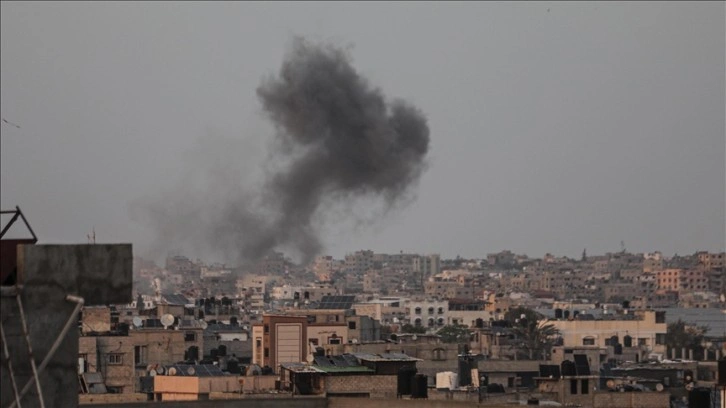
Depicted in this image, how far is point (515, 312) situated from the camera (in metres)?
122

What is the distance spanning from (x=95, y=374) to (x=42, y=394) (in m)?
37.9

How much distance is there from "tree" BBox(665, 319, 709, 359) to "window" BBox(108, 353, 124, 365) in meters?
42.3

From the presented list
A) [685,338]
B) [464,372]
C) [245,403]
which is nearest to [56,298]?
[245,403]

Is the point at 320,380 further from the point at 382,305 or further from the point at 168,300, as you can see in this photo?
the point at 382,305

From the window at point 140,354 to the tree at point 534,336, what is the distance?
71.8ft

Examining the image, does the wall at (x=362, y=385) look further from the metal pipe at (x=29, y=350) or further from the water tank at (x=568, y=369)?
the metal pipe at (x=29, y=350)

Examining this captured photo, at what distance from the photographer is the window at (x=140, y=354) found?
5946 centimetres

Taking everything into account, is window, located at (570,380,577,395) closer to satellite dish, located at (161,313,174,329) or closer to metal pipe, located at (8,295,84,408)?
satellite dish, located at (161,313,174,329)

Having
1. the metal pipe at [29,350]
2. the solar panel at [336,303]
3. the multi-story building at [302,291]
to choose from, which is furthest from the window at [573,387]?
the multi-story building at [302,291]

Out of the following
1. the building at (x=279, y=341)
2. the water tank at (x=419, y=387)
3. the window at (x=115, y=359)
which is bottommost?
the water tank at (x=419, y=387)

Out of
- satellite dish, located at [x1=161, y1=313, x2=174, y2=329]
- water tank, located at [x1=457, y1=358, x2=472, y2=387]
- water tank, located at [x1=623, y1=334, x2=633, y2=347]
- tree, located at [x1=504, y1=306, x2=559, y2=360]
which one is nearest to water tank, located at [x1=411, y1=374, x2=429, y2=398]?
water tank, located at [x1=457, y1=358, x2=472, y2=387]

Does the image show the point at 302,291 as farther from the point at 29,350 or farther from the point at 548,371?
the point at 29,350

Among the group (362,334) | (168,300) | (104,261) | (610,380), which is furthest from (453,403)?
(168,300)

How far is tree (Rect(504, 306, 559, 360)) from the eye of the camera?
278 ft
